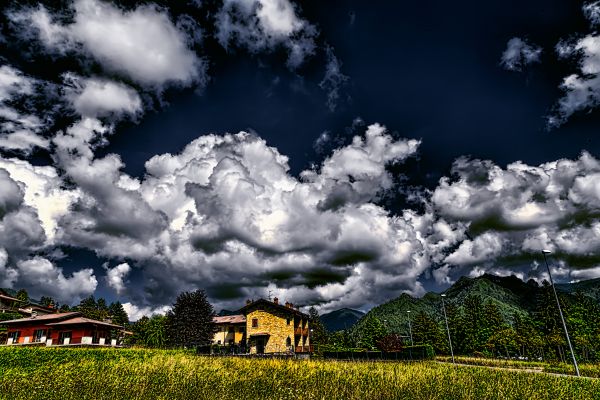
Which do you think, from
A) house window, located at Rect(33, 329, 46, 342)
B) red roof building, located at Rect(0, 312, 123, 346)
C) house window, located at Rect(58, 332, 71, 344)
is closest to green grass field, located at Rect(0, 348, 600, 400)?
red roof building, located at Rect(0, 312, 123, 346)

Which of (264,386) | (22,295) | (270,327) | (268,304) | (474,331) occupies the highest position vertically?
(22,295)

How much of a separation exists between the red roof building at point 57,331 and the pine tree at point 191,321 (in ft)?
40.9

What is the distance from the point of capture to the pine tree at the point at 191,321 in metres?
54.6

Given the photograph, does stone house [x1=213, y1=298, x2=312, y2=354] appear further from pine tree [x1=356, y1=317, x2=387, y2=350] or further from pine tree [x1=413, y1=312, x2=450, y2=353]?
pine tree [x1=413, y1=312, x2=450, y2=353]

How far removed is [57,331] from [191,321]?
19714 millimetres

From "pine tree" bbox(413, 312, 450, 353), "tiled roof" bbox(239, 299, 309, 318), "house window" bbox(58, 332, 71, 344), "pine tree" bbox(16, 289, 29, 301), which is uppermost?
"pine tree" bbox(16, 289, 29, 301)

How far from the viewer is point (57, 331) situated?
3978 cm

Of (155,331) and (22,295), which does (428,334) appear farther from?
(22,295)

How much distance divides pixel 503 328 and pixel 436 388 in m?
68.1

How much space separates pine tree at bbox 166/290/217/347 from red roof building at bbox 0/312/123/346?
12.5m

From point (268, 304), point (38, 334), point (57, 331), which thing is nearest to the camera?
point (57, 331)

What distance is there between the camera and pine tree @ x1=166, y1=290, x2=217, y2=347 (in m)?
54.6

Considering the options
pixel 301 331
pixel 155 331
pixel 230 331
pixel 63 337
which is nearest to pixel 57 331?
pixel 63 337

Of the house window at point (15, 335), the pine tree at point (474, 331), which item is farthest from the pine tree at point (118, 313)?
the pine tree at point (474, 331)
